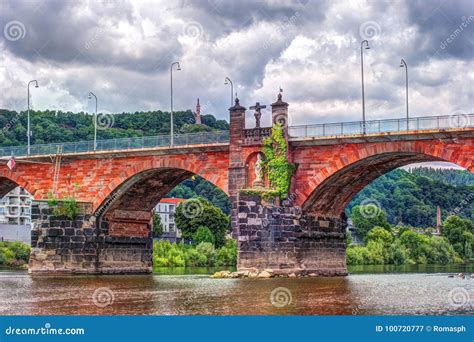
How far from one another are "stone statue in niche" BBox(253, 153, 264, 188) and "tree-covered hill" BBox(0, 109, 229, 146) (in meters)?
57.6

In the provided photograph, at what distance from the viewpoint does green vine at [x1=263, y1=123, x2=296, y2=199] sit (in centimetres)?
5562

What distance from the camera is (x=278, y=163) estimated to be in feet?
183

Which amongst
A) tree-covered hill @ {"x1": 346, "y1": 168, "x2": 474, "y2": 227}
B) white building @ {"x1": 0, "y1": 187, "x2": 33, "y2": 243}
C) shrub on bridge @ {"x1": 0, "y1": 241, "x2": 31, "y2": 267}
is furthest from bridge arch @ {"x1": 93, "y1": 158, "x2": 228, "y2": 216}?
tree-covered hill @ {"x1": 346, "y1": 168, "x2": 474, "y2": 227}

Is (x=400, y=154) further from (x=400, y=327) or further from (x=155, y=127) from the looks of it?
(x=155, y=127)

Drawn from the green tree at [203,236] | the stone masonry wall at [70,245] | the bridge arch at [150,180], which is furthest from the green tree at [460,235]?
the stone masonry wall at [70,245]

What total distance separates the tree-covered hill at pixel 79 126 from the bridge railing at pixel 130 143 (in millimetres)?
41944

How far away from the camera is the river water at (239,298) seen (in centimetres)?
3106

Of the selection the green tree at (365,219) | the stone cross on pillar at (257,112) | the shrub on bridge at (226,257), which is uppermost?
the stone cross on pillar at (257,112)

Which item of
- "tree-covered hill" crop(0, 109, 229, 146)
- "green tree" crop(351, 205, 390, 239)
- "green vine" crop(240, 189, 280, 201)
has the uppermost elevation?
"tree-covered hill" crop(0, 109, 229, 146)

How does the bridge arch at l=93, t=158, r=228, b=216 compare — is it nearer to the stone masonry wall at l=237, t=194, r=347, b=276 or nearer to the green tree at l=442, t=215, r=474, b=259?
the stone masonry wall at l=237, t=194, r=347, b=276

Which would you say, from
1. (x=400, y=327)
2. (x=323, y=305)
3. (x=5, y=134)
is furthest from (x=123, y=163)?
(x=5, y=134)

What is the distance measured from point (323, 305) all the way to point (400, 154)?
22.6m

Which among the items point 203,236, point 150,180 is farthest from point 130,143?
point 203,236

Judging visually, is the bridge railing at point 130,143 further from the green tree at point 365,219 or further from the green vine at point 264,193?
the green tree at point 365,219
